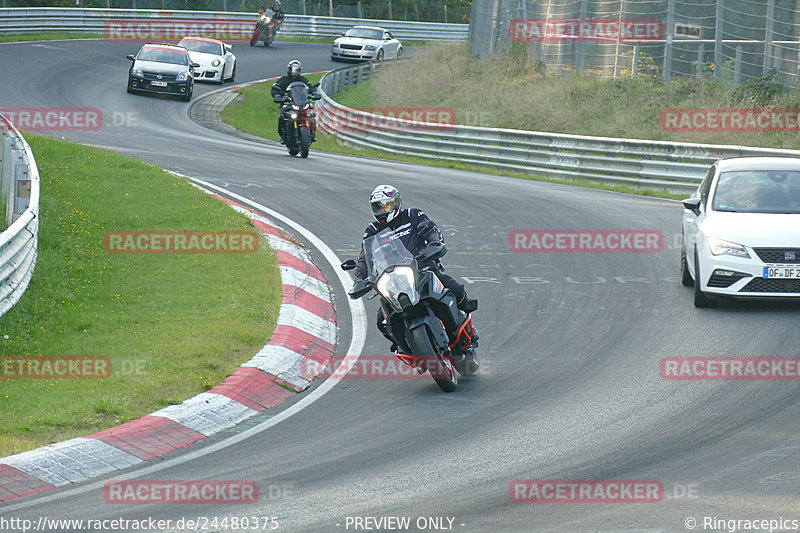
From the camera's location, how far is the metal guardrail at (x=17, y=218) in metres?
10.6

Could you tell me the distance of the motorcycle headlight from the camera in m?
Answer: 8.98

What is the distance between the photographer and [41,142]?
21469 millimetres

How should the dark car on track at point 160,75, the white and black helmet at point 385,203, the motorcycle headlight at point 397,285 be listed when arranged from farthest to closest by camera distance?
the dark car on track at point 160,75, the white and black helmet at point 385,203, the motorcycle headlight at point 397,285

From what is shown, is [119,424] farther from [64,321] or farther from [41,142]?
[41,142]

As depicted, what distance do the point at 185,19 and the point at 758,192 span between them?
47.6m

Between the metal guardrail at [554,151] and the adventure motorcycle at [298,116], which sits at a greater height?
→ the adventure motorcycle at [298,116]

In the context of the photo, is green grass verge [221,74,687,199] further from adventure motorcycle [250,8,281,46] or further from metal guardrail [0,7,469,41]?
metal guardrail [0,7,469,41]

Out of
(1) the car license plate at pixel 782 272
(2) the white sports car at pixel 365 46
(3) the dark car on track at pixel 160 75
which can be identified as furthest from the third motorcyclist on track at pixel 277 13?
(1) the car license plate at pixel 782 272

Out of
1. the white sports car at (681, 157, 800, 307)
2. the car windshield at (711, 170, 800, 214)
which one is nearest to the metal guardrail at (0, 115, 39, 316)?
the white sports car at (681, 157, 800, 307)

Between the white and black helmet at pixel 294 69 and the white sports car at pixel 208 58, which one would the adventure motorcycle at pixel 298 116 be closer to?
the white and black helmet at pixel 294 69

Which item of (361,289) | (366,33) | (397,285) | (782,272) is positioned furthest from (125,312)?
(366,33)

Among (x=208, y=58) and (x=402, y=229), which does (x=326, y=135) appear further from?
(x=402, y=229)

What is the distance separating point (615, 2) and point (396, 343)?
77.1ft

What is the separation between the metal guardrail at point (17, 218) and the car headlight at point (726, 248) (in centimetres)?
740
